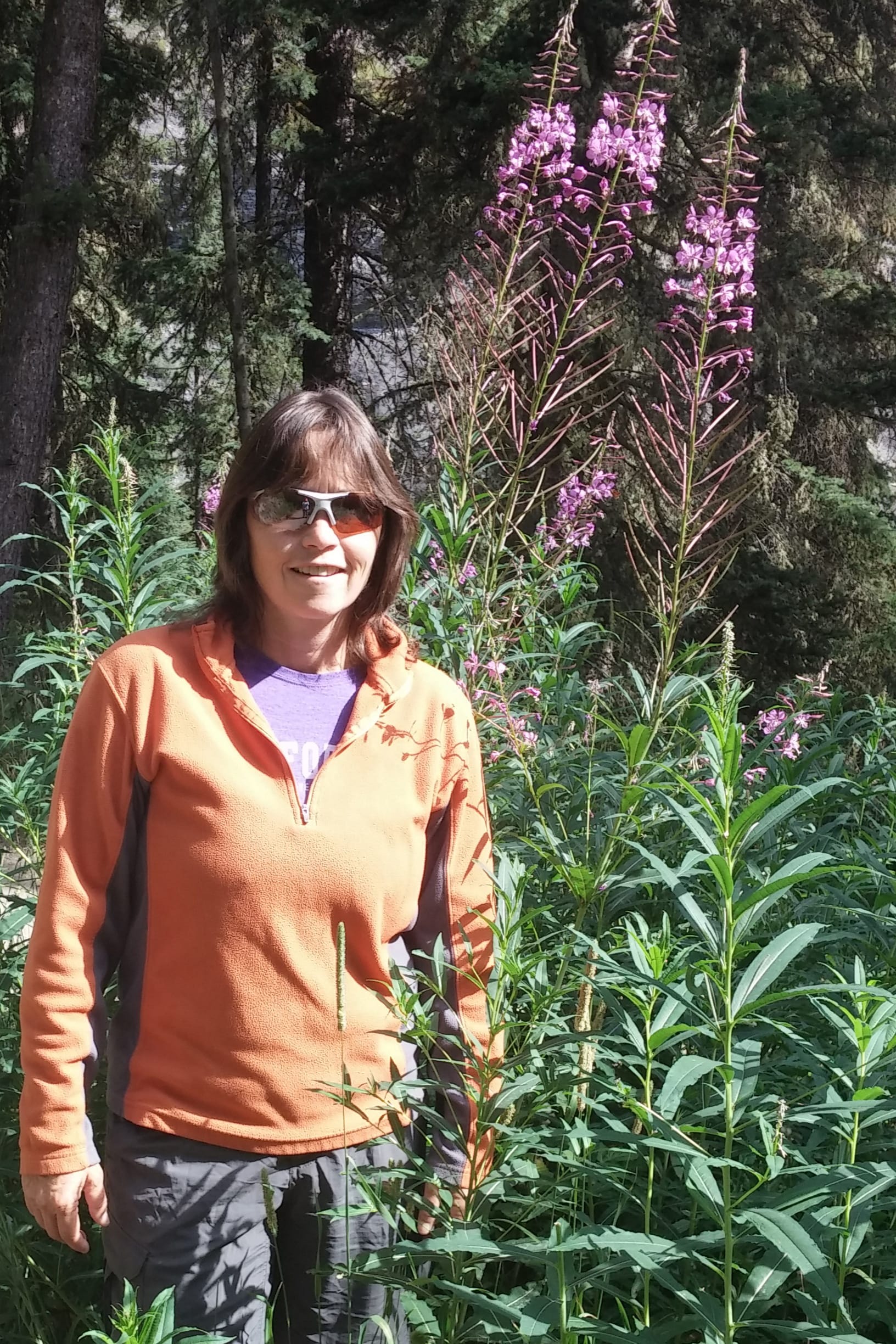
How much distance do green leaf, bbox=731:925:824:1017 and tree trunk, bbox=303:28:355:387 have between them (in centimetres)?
1110

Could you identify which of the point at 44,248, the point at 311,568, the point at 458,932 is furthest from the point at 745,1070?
the point at 44,248

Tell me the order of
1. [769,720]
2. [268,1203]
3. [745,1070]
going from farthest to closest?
[769,720] < [268,1203] < [745,1070]

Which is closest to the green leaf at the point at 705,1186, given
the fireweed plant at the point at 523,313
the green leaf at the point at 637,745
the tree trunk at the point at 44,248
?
the green leaf at the point at 637,745

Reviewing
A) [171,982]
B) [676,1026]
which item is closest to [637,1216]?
[676,1026]

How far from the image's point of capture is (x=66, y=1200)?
2.04 metres

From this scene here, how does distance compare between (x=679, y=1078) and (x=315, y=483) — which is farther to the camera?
(x=315, y=483)

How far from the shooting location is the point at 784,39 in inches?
389

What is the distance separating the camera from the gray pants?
2039 millimetres

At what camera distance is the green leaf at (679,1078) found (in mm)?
1731

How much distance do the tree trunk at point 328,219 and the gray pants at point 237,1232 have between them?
35.5 ft

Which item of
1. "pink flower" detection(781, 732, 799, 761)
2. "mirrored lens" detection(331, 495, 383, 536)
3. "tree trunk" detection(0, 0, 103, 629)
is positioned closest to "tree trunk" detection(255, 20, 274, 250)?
"tree trunk" detection(0, 0, 103, 629)

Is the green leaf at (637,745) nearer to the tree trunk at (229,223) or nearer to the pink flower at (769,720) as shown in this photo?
the pink flower at (769,720)

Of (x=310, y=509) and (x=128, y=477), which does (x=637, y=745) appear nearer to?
(x=310, y=509)

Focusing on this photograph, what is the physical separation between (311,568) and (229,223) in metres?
9.95
